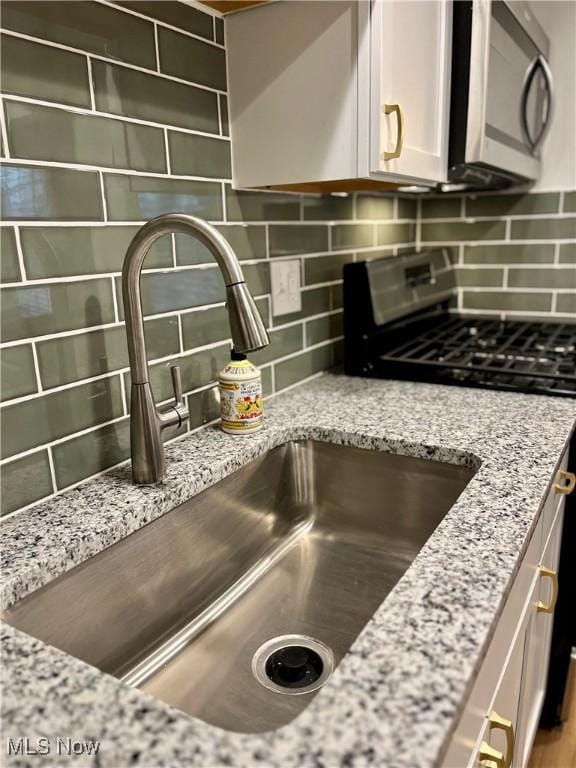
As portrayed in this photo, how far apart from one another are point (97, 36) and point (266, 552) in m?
0.85

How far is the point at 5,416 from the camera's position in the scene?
74 cm

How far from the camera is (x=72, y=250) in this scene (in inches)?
31.3

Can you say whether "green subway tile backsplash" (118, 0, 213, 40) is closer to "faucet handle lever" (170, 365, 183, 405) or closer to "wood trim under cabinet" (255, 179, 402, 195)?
"wood trim under cabinet" (255, 179, 402, 195)

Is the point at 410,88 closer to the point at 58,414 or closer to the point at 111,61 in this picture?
the point at 111,61

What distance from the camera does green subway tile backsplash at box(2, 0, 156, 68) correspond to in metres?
0.70

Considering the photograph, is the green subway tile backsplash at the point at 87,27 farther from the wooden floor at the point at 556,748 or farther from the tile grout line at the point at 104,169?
the wooden floor at the point at 556,748

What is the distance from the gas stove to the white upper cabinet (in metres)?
0.36

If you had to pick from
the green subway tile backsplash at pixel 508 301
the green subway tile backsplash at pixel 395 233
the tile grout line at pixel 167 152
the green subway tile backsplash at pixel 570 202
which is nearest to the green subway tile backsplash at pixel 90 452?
the tile grout line at pixel 167 152

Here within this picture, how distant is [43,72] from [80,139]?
88mm

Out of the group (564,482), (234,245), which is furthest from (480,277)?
(234,245)

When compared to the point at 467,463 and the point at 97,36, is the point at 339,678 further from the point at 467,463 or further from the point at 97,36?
the point at 97,36

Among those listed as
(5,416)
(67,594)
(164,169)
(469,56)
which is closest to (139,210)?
(164,169)

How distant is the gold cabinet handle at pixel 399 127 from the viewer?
3.13 ft

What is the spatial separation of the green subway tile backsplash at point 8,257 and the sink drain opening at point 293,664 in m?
0.61
